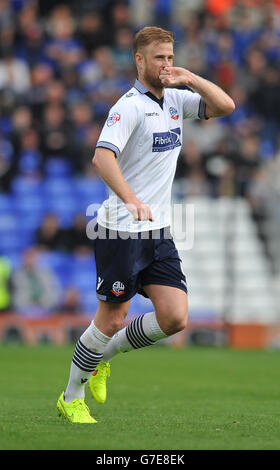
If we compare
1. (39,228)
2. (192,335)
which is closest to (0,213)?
(39,228)

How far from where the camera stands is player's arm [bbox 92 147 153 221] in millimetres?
5883

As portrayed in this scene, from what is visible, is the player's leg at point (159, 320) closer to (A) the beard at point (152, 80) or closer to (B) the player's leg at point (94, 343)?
(B) the player's leg at point (94, 343)

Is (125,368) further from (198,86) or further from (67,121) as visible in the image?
(67,121)

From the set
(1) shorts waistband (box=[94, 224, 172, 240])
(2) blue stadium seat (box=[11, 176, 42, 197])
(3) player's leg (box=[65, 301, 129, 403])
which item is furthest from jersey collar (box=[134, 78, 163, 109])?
(2) blue stadium seat (box=[11, 176, 42, 197])

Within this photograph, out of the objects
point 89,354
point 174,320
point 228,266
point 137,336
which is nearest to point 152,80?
point 174,320

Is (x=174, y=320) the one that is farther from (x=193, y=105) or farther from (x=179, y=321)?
(x=193, y=105)

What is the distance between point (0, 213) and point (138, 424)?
10907 millimetres

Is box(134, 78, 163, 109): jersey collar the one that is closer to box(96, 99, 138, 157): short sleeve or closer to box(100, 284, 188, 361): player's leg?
box(96, 99, 138, 157): short sleeve

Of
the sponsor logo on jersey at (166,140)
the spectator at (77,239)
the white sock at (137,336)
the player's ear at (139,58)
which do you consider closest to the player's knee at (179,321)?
the white sock at (137,336)

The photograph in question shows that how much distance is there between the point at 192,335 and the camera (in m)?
15.7

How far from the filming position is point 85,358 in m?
6.58

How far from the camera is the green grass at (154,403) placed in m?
5.64

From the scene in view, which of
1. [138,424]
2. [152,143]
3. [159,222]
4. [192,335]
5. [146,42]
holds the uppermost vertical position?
[146,42]

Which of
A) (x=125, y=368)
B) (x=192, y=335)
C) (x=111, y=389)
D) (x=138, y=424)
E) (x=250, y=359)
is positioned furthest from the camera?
(x=192, y=335)
